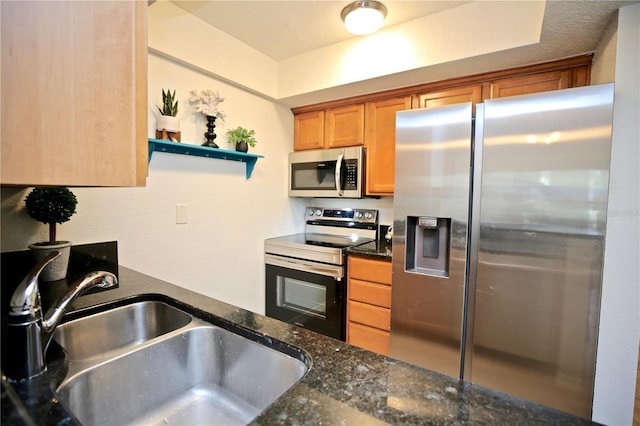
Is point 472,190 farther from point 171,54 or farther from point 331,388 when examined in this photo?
point 171,54

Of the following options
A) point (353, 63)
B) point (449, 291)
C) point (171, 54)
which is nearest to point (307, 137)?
point (353, 63)

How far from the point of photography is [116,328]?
43.4 inches

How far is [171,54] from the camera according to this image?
1803 millimetres

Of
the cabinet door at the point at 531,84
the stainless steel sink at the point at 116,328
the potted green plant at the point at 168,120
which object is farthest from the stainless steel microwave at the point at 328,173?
the stainless steel sink at the point at 116,328

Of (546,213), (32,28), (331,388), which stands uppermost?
(32,28)

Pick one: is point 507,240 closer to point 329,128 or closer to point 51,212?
point 329,128

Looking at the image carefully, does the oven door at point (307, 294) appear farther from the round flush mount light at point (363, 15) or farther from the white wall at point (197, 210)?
the round flush mount light at point (363, 15)

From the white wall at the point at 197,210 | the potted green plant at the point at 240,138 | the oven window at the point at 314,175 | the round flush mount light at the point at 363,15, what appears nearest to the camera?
the white wall at the point at 197,210

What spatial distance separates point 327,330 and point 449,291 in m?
1.02

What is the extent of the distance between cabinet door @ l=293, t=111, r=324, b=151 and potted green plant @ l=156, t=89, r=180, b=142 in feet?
4.07

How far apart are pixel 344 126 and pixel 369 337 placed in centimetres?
171

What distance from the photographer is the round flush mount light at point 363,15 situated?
1.70 metres

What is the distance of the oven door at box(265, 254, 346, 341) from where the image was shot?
7.32 feet

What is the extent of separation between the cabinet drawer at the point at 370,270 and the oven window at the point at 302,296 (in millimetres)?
287
